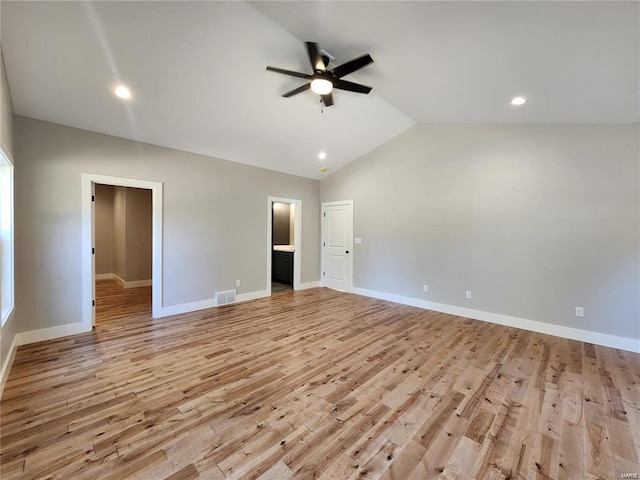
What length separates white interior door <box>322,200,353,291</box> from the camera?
6.19 metres

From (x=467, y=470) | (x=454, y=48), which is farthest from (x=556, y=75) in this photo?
(x=467, y=470)

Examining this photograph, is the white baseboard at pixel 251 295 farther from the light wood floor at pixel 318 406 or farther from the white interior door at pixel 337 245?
the white interior door at pixel 337 245

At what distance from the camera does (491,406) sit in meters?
2.16

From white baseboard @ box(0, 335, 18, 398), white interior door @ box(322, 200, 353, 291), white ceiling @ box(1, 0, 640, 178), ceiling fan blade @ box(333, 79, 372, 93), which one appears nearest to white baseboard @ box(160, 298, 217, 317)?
white baseboard @ box(0, 335, 18, 398)

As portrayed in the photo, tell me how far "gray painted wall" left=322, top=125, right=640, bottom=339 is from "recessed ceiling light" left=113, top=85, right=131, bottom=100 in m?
4.23

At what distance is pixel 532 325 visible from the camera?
3900mm

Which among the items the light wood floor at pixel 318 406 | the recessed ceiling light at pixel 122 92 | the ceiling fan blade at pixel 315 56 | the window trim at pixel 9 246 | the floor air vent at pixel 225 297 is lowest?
the light wood floor at pixel 318 406

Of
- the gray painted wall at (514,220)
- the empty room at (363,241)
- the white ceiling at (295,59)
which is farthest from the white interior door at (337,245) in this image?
the white ceiling at (295,59)

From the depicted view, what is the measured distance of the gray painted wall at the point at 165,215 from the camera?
3.22 meters

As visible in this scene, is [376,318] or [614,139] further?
[376,318]

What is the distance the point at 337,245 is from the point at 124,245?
5.25m

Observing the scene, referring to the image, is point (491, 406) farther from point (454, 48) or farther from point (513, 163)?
point (513, 163)

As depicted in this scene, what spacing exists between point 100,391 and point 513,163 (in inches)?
223

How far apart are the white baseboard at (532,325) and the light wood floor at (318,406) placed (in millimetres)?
182
